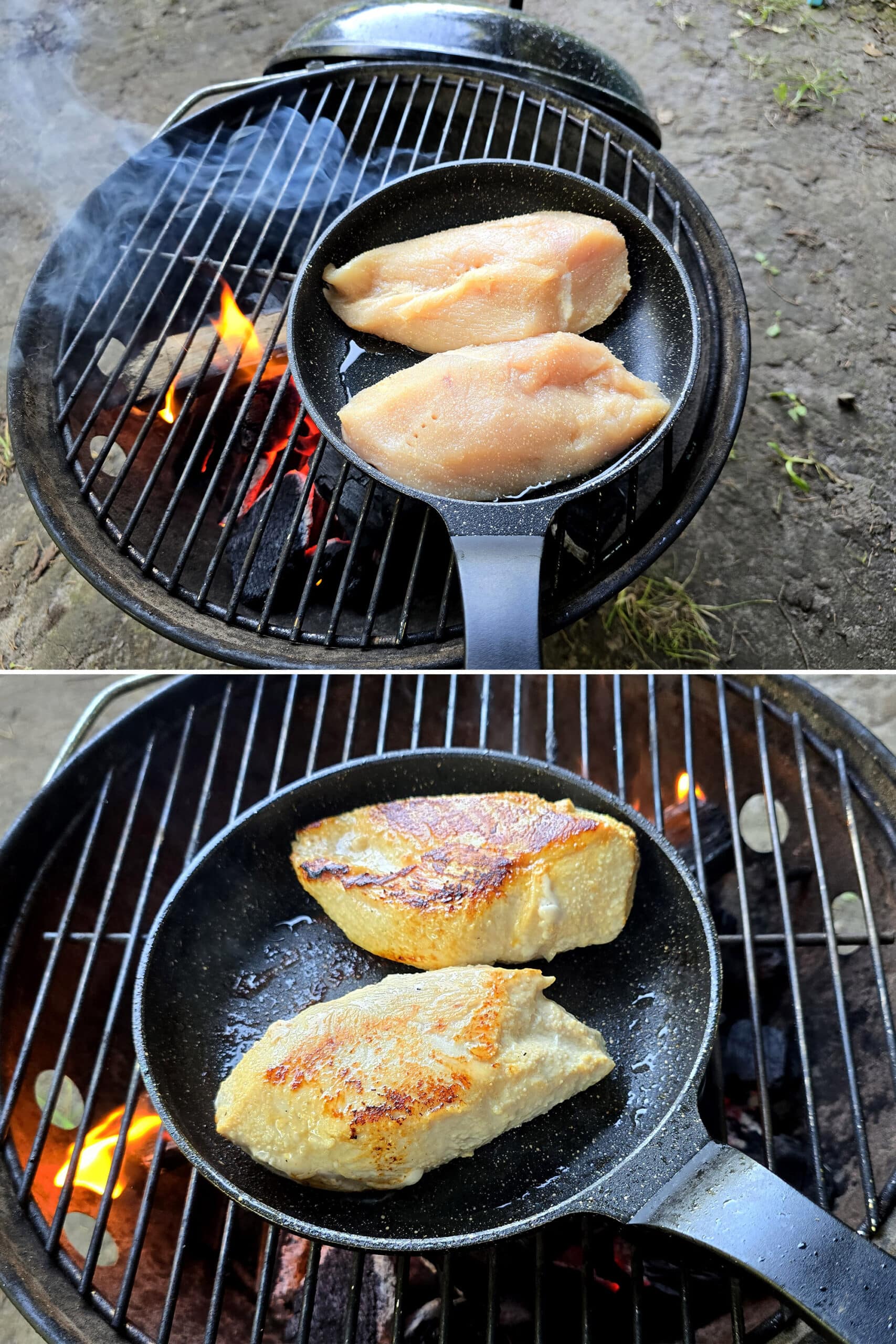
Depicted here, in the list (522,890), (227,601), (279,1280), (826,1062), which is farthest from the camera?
(227,601)

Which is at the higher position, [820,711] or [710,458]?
[710,458]

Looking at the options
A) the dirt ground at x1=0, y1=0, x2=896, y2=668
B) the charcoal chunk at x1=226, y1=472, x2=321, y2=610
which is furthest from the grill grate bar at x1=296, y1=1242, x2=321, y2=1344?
the dirt ground at x1=0, y1=0, x2=896, y2=668

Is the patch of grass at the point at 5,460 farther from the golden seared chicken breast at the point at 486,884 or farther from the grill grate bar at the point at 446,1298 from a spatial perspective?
the grill grate bar at the point at 446,1298

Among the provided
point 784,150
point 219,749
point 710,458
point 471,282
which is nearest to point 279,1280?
point 219,749

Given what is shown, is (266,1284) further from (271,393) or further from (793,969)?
(271,393)

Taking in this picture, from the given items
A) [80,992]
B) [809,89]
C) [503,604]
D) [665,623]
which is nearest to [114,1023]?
[80,992]

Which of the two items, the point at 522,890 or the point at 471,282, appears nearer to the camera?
the point at 522,890

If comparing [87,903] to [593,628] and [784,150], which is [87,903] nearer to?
[593,628]
